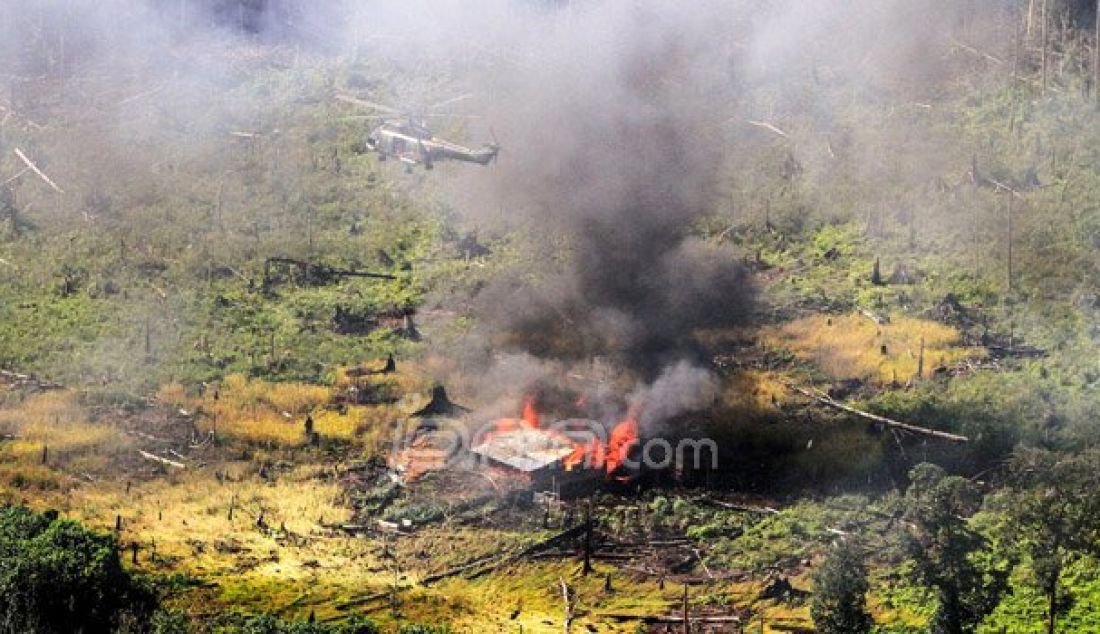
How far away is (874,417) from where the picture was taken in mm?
42906

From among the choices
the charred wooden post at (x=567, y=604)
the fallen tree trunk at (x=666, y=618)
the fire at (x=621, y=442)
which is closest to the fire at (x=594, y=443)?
the fire at (x=621, y=442)

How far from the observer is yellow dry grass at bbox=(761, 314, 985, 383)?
151 ft

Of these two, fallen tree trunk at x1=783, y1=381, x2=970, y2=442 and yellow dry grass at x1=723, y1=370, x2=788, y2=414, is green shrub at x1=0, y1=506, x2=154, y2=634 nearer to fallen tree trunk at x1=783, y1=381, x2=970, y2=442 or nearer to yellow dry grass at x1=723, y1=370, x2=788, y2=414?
yellow dry grass at x1=723, y1=370, x2=788, y2=414

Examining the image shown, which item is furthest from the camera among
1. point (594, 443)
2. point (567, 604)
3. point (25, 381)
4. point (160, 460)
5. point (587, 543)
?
point (25, 381)

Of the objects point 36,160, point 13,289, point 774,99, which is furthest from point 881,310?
point 36,160

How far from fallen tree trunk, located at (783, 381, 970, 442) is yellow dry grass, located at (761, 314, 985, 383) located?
153cm

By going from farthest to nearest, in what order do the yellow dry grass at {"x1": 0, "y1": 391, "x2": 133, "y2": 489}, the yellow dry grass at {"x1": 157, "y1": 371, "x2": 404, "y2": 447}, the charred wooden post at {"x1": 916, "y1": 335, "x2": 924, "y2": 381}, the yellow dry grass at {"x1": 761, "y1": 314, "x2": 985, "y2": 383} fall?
1. the yellow dry grass at {"x1": 761, "y1": 314, "x2": 985, "y2": 383}
2. the charred wooden post at {"x1": 916, "y1": 335, "x2": 924, "y2": 381}
3. the yellow dry grass at {"x1": 157, "y1": 371, "x2": 404, "y2": 447}
4. the yellow dry grass at {"x1": 0, "y1": 391, "x2": 133, "y2": 489}

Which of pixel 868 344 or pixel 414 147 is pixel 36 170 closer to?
pixel 414 147

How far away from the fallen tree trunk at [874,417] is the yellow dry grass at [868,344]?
5.03ft

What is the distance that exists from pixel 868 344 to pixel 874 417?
5307 mm

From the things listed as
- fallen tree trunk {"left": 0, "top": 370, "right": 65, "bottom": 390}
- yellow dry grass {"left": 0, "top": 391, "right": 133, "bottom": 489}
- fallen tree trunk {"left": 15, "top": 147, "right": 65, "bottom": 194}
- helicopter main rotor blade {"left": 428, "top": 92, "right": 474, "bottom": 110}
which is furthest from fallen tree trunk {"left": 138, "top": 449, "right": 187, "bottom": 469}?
helicopter main rotor blade {"left": 428, "top": 92, "right": 474, "bottom": 110}

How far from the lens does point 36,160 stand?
62062 millimetres

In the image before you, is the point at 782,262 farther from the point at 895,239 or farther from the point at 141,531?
the point at 141,531

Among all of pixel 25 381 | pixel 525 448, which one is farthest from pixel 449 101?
pixel 525 448
